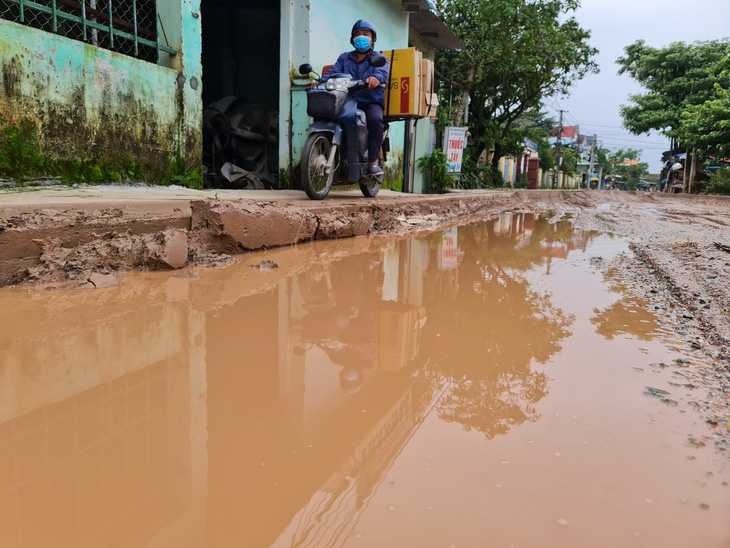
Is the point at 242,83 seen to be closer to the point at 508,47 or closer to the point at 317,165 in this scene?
the point at 317,165

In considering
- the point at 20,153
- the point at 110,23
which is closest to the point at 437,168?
the point at 110,23

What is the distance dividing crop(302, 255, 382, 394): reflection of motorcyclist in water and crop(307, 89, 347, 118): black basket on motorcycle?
2.08m

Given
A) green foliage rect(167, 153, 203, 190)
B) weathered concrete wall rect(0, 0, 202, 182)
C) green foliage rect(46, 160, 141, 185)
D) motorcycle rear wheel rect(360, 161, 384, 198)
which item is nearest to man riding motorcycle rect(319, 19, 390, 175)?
motorcycle rear wheel rect(360, 161, 384, 198)

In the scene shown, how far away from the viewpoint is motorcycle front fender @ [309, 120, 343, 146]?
4789 mm

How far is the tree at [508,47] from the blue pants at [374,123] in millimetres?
9436

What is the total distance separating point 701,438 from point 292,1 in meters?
6.24

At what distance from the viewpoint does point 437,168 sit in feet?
34.9

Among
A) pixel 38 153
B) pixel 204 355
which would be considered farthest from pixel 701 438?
pixel 38 153

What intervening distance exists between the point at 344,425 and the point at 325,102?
3903 mm

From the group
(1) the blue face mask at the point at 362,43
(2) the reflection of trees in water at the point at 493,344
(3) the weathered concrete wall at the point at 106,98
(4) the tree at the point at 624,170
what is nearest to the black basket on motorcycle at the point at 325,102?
(1) the blue face mask at the point at 362,43

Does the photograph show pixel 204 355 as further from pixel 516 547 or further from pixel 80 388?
pixel 516 547

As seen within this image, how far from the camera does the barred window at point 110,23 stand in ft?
13.8

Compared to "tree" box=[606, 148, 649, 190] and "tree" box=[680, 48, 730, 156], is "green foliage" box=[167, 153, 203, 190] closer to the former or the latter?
"tree" box=[680, 48, 730, 156]

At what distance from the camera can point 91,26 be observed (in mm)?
4160
